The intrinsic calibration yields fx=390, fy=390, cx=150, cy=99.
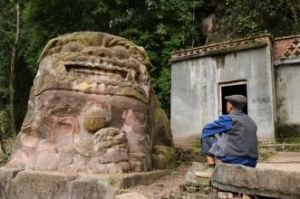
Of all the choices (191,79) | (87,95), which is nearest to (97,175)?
(87,95)

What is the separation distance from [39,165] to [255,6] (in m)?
12.0

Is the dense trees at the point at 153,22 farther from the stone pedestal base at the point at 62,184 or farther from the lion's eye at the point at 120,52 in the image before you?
the stone pedestal base at the point at 62,184

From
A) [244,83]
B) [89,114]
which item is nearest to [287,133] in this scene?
[244,83]

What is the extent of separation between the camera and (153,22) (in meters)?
18.6

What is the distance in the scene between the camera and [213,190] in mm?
5004

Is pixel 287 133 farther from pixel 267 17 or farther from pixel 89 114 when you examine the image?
pixel 89 114

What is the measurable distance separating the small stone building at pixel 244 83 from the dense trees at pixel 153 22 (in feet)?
7.47

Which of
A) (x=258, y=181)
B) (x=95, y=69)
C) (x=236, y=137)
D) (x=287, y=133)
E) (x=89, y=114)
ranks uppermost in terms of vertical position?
(x=95, y=69)

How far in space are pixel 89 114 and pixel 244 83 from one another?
7.46 meters

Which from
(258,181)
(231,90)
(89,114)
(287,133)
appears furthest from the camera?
(231,90)

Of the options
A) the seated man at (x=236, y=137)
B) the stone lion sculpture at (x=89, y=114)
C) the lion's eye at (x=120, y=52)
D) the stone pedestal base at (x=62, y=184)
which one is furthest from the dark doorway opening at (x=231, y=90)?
the seated man at (x=236, y=137)

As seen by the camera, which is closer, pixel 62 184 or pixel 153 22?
→ pixel 62 184

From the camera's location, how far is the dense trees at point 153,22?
16.2m

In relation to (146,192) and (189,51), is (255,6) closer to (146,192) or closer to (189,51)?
(189,51)
